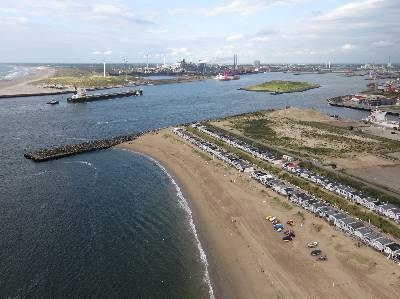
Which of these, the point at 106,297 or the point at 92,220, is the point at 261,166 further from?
the point at 106,297

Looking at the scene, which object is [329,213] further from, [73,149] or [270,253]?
[73,149]

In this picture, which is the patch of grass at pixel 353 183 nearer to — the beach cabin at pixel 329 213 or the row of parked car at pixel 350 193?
the row of parked car at pixel 350 193

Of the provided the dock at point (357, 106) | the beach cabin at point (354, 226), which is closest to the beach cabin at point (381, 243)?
the beach cabin at point (354, 226)

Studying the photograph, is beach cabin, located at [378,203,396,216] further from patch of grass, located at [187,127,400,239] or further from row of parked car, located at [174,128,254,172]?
row of parked car, located at [174,128,254,172]

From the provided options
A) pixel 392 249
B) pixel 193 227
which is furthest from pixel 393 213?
pixel 193 227

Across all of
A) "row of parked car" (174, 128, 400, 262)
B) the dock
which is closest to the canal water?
"row of parked car" (174, 128, 400, 262)
